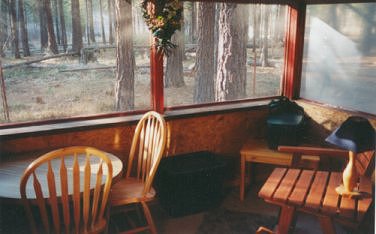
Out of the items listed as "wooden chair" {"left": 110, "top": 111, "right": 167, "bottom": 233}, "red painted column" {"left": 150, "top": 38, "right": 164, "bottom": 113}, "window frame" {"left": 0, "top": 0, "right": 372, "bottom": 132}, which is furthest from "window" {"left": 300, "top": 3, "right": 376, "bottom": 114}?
"wooden chair" {"left": 110, "top": 111, "right": 167, "bottom": 233}

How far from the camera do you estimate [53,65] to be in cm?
298

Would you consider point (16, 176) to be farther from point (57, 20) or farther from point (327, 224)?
point (327, 224)

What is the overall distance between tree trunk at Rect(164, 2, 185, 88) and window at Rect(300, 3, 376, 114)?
4.04 ft

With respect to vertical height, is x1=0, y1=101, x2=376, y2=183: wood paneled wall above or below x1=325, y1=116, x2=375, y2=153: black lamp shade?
below

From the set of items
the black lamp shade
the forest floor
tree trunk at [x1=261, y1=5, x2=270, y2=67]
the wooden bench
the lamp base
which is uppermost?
tree trunk at [x1=261, y1=5, x2=270, y2=67]

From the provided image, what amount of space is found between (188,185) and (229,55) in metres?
1.63

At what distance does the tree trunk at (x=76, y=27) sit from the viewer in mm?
2924

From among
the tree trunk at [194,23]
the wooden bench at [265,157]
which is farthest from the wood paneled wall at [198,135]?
the tree trunk at [194,23]

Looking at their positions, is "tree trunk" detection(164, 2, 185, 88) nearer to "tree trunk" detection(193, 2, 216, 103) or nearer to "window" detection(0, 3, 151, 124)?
"tree trunk" detection(193, 2, 216, 103)

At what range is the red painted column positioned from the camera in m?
3.02

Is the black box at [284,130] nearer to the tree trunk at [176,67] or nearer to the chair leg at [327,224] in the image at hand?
the tree trunk at [176,67]

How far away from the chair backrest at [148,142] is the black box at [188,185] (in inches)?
8.6

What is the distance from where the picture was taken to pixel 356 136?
2.09 metres

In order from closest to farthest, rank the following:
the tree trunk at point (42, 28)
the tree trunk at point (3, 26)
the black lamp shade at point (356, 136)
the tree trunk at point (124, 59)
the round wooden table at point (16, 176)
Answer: the round wooden table at point (16, 176) < the black lamp shade at point (356, 136) < the tree trunk at point (3, 26) < the tree trunk at point (42, 28) < the tree trunk at point (124, 59)
